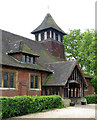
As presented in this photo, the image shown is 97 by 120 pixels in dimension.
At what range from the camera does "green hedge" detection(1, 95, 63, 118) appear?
511 inches

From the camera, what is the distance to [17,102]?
13.9 m

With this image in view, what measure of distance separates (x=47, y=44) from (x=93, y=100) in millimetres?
11732

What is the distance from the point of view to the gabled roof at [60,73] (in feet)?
70.2

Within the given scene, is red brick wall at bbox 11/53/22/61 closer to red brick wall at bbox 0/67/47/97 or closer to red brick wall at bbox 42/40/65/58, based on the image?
red brick wall at bbox 0/67/47/97

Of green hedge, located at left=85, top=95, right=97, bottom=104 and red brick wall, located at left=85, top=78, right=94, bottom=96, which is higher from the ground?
red brick wall, located at left=85, top=78, right=94, bottom=96

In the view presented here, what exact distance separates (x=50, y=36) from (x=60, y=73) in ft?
35.7

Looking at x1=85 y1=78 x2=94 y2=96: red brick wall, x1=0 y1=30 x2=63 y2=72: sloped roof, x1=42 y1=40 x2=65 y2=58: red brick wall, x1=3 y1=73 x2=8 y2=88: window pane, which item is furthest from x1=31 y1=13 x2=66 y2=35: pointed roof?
x1=3 y1=73 x2=8 y2=88: window pane

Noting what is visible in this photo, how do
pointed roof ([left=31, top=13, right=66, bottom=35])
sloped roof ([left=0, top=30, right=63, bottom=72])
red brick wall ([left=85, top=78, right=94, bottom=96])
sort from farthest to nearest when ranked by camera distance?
red brick wall ([left=85, top=78, right=94, bottom=96]), pointed roof ([left=31, top=13, right=66, bottom=35]), sloped roof ([left=0, top=30, right=63, bottom=72])

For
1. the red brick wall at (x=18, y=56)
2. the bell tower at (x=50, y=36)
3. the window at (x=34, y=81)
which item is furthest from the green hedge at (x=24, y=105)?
the bell tower at (x=50, y=36)

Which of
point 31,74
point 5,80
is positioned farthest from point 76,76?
point 5,80

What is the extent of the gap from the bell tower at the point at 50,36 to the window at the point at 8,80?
13367 mm

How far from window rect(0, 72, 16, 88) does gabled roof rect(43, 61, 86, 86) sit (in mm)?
4467

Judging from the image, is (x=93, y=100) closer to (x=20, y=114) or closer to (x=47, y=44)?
(x=47, y=44)

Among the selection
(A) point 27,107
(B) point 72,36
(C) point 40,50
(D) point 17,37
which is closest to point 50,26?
(C) point 40,50
